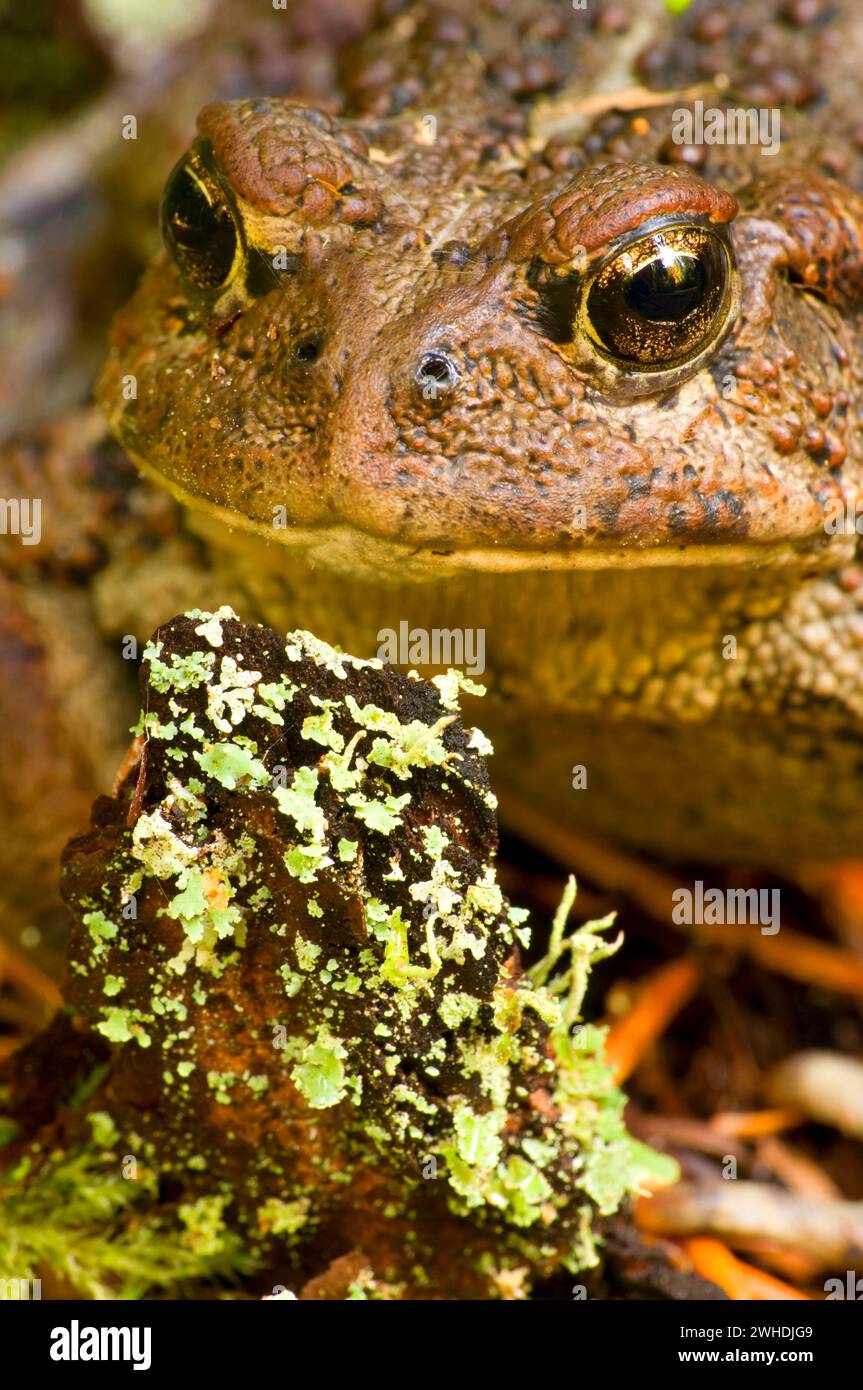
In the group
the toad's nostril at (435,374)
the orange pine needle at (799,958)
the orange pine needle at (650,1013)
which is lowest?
the orange pine needle at (650,1013)

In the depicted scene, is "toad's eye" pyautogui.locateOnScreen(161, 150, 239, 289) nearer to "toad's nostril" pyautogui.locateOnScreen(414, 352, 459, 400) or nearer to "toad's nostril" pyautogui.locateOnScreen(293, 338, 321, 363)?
"toad's nostril" pyautogui.locateOnScreen(293, 338, 321, 363)

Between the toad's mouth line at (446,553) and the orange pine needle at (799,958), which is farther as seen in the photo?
the orange pine needle at (799,958)

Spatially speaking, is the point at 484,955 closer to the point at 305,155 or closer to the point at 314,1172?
the point at 314,1172

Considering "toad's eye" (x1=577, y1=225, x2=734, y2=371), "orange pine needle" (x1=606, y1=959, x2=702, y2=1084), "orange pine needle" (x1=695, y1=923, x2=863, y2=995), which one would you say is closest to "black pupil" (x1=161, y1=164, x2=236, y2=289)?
"toad's eye" (x1=577, y1=225, x2=734, y2=371)

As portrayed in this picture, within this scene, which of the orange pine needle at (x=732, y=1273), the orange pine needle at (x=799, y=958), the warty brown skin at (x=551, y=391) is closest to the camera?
the warty brown skin at (x=551, y=391)

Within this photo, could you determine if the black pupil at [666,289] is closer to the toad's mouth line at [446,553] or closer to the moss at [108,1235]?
the toad's mouth line at [446,553]

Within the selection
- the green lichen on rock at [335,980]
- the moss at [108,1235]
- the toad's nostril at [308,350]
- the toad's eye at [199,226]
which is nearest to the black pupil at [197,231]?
the toad's eye at [199,226]
